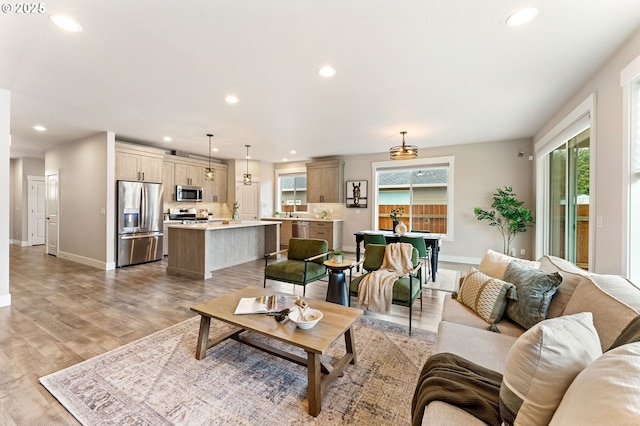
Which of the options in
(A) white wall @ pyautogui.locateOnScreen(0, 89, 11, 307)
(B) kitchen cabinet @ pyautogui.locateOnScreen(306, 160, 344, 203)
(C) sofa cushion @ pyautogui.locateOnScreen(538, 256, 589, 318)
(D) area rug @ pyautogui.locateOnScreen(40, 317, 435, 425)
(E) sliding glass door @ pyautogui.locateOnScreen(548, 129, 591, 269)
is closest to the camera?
(D) area rug @ pyautogui.locateOnScreen(40, 317, 435, 425)

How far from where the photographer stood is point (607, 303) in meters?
1.36

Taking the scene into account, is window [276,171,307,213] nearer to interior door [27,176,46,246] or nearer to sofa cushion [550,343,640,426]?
interior door [27,176,46,246]

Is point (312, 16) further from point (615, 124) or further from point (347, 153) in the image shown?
point (347, 153)

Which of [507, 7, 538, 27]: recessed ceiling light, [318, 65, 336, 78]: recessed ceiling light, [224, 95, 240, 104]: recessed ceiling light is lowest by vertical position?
[507, 7, 538, 27]: recessed ceiling light

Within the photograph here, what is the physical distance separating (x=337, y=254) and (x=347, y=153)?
4.66 meters

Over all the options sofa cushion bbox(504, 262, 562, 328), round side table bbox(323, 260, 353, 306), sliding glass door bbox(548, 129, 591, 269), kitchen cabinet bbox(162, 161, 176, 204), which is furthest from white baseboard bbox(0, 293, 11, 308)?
sliding glass door bbox(548, 129, 591, 269)

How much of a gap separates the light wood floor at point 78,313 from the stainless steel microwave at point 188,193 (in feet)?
7.03

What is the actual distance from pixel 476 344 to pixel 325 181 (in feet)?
20.8

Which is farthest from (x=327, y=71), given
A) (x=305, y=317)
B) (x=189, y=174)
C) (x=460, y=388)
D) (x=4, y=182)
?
(x=189, y=174)

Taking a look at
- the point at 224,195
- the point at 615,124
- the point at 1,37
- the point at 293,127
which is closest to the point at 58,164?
the point at 224,195

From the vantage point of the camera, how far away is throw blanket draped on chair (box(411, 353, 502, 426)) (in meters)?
1.09

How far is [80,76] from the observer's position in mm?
2963

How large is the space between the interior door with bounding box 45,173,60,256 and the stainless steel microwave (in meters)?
2.57

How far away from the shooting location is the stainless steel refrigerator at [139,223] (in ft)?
17.9
